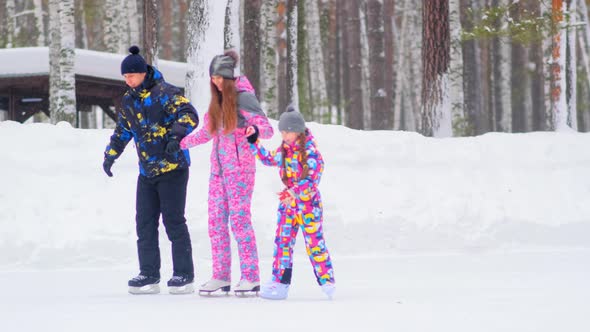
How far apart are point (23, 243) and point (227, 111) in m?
3.54

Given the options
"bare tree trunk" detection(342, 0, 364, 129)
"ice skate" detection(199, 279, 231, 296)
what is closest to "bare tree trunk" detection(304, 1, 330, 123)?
"bare tree trunk" detection(342, 0, 364, 129)

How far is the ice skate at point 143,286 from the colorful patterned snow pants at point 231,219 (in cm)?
52

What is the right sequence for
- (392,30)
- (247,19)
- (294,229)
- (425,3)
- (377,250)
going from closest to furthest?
(294,229) < (377,250) < (425,3) < (247,19) < (392,30)

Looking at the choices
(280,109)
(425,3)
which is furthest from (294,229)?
(280,109)

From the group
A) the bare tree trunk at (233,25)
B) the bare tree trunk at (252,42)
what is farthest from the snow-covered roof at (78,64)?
the bare tree trunk at (233,25)

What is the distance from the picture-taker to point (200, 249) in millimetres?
10305

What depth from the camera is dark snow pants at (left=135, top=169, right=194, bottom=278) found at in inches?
293

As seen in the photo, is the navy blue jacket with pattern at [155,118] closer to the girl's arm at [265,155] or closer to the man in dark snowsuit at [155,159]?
the man in dark snowsuit at [155,159]

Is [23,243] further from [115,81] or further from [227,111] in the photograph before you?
[115,81]

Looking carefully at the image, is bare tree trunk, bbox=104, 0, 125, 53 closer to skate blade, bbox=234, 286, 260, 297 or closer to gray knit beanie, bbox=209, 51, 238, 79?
gray knit beanie, bbox=209, 51, 238, 79

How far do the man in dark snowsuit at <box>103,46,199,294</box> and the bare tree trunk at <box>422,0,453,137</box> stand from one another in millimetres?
8053

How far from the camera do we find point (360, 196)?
11.4 meters

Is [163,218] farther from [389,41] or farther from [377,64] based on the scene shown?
[389,41]

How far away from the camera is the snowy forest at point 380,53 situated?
15.0 metres
